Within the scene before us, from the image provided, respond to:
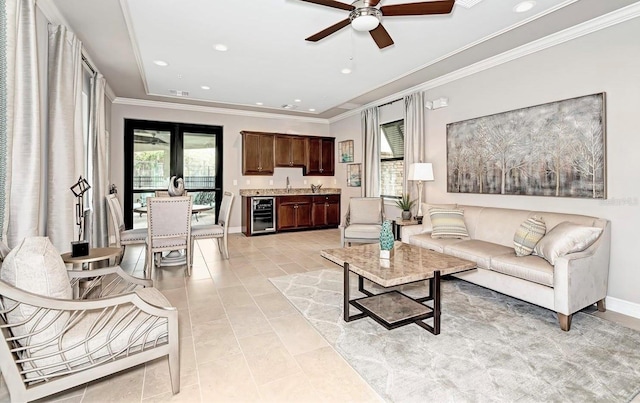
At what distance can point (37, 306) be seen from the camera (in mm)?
1417

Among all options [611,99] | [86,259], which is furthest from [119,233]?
[611,99]

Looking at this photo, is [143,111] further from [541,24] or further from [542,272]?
[542,272]

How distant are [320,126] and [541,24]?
5.66 meters

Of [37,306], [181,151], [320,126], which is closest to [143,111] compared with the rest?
[181,151]

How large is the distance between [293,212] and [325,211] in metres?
0.89

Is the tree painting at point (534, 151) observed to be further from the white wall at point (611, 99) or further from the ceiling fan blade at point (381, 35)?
the ceiling fan blade at point (381, 35)

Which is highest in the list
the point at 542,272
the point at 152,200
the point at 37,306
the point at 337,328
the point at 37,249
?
the point at 152,200

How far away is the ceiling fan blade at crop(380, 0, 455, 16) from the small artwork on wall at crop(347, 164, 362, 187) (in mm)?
4920

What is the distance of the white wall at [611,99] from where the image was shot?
2949 mm

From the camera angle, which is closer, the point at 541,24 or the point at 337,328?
the point at 337,328

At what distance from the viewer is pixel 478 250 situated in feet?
11.3

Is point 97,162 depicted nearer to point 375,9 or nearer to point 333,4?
point 333,4

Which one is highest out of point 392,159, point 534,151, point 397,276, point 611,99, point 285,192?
point 611,99

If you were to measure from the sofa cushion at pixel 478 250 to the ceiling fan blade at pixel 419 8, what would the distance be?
235 cm
